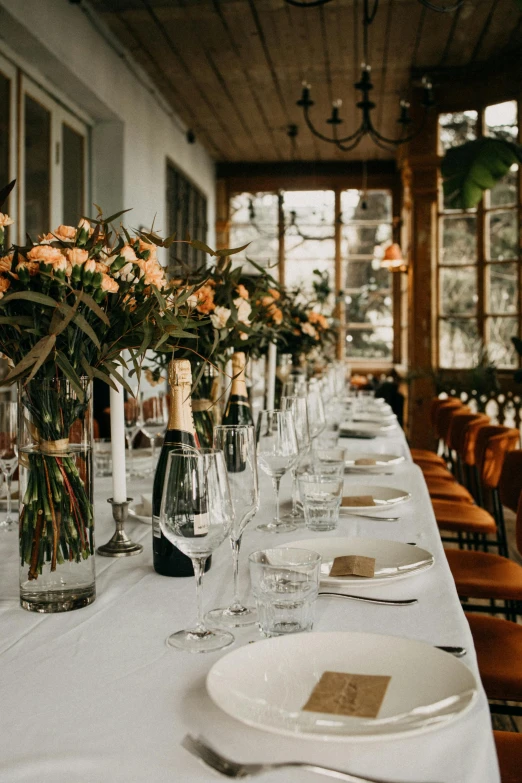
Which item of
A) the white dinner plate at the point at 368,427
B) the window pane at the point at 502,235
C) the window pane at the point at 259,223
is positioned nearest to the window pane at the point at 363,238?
the window pane at the point at 259,223

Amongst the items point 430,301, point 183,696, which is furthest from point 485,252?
point 183,696

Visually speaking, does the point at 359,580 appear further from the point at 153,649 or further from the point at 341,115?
the point at 341,115

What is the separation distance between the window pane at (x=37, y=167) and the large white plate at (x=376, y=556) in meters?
3.83

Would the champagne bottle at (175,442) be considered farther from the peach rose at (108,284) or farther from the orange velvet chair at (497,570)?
the orange velvet chair at (497,570)

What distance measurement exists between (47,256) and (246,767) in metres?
0.71

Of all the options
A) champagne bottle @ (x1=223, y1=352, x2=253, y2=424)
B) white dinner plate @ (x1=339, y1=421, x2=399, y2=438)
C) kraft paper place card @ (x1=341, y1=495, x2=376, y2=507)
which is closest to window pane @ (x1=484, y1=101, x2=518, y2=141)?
white dinner plate @ (x1=339, y1=421, x2=399, y2=438)

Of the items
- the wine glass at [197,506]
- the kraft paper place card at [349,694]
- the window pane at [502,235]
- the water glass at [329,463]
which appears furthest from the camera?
the window pane at [502,235]

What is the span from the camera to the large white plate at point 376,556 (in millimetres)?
1144

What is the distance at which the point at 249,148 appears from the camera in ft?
28.9

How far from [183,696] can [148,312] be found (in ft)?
1.91

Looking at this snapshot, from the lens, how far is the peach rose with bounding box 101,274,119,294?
44.8 inches

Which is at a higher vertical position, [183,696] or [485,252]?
[485,252]

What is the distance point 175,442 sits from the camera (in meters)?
1.32

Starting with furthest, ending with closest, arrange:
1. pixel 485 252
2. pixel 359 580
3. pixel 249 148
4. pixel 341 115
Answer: pixel 249 148 → pixel 341 115 → pixel 485 252 → pixel 359 580
